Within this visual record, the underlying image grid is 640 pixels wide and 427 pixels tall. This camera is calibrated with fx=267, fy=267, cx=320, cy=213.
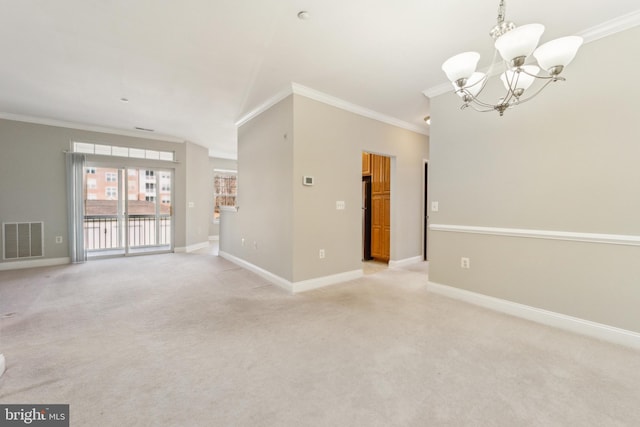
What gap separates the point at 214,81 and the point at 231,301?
9.10ft

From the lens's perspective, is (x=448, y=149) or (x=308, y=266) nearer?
(x=448, y=149)

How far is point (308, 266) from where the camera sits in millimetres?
3689

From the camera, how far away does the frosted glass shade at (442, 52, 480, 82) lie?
1.75 m

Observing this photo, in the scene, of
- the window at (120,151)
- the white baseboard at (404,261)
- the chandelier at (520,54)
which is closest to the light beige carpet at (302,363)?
the white baseboard at (404,261)

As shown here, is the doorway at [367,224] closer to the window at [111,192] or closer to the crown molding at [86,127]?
the crown molding at [86,127]

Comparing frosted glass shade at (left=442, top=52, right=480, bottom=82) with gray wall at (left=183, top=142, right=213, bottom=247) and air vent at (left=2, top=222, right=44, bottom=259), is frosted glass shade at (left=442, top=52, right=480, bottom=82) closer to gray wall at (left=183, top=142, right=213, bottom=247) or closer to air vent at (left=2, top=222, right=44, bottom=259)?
gray wall at (left=183, top=142, right=213, bottom=247)

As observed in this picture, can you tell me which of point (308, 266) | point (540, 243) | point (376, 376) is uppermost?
point (540, 243)

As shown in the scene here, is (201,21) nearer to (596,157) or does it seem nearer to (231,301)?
(231,301)

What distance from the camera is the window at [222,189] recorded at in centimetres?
866

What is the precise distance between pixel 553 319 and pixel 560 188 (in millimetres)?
1265

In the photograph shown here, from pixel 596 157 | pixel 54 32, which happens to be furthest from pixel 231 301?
pixel 596 157

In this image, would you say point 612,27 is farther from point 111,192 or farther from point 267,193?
point 111,192

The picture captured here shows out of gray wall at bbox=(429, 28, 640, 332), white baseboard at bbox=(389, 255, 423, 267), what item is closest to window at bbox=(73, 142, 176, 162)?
white baseboard at bbox=(389, 255, 423, 267)

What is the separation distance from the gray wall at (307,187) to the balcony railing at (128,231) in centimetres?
287
